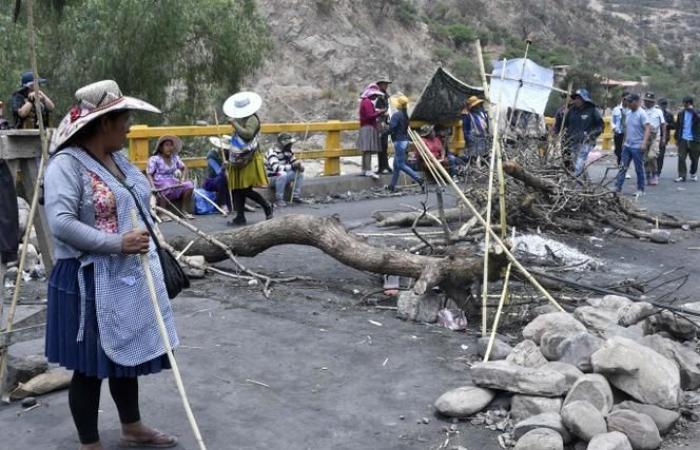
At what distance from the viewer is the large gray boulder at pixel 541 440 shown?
4.16 metres

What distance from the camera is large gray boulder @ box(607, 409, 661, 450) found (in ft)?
14.1

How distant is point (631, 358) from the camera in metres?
4.79

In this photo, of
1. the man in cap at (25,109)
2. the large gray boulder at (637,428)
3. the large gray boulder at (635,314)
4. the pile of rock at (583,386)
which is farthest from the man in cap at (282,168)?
the large gray boulder at (637,428)

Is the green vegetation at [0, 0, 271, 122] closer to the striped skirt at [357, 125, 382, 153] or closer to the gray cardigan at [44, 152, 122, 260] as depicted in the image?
the striped skirt at [357, 125, 382, 153]

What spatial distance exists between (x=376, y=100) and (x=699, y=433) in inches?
445

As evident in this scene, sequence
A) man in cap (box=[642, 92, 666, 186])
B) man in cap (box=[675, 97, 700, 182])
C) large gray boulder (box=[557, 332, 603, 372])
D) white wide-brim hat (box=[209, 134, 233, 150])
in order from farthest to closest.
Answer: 1. man in cap (box=[675, 97, 700, 182])
2. man in cap (box=[642, 92, 666, 186])
3. white wide-brim hat (box=[209, 134, 233, 150])
4. large gray boulder (box=[557, 332, 603, 372])

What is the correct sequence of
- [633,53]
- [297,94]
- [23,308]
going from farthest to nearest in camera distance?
[633,53] < [297,94] < [23,308]

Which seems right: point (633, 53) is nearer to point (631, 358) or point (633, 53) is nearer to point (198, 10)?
point (198, 10)

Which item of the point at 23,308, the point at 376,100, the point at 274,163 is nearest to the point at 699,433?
the point at 23,308

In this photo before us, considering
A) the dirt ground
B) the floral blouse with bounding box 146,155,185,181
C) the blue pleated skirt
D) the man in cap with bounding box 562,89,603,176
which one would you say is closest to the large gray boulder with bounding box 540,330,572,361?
the dirt ground

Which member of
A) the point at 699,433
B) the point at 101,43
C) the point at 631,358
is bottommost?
the point at 699,433

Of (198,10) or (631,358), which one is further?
(198,10)

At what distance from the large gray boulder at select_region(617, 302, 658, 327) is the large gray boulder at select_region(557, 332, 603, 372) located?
3.00ft

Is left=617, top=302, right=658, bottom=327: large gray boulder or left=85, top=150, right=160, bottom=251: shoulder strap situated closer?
left=85, top=150, right=160, bottom=251: shoulder strap
